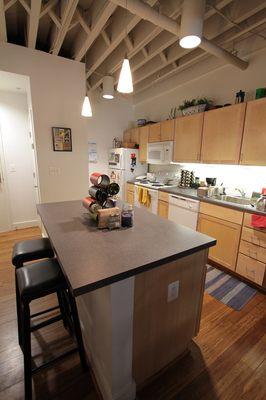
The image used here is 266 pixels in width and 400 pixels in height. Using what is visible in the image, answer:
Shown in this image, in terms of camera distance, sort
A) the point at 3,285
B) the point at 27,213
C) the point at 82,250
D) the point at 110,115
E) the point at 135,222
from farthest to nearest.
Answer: the point at 110,115 → the point at 27,213 → the point at 3,285 → the point at 135,222 → the point at 82,250

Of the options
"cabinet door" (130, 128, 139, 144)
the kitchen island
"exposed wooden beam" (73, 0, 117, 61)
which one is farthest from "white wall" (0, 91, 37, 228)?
the kitchen island

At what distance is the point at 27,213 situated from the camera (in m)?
4.01

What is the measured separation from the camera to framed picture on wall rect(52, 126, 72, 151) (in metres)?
3.05

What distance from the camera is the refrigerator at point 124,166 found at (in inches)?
171

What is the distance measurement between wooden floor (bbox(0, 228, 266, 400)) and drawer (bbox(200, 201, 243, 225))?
3.25 ft

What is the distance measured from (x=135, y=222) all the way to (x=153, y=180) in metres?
2.82

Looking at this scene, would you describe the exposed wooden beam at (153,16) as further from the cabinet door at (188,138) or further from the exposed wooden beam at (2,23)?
the exposed wooden beam at (2,23)

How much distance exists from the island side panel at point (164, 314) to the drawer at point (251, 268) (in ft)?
3.89

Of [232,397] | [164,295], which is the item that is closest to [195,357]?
[232,397]

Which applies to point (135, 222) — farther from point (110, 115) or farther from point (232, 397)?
point (110, 115)

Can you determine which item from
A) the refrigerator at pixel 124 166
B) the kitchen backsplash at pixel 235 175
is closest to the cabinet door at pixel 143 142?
Result: the refrigerator at pixel 124 166

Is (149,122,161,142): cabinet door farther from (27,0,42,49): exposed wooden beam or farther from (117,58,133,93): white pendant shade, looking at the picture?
(117,58,133,93): white pendant shade

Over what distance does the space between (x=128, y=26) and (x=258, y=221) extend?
2575 mm

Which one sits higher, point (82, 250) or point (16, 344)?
point (82, 250)
